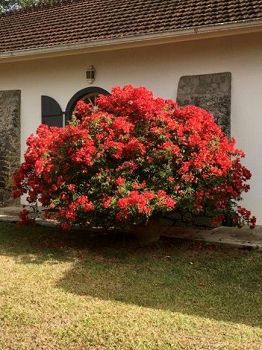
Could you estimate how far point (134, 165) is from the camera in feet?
22.0

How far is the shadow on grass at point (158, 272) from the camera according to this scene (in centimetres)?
507

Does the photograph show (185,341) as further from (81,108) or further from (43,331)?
(81,108)

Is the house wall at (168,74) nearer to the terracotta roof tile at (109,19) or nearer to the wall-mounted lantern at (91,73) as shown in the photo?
the wall-mounted lantern at (91,73)

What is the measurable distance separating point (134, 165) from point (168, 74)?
314cm

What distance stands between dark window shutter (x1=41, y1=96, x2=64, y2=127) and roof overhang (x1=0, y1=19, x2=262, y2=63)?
96 centimetres

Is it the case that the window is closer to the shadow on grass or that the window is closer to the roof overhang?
the roof overhang

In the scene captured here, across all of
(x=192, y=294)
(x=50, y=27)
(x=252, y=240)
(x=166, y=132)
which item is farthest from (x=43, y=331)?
(x=50, y=27)

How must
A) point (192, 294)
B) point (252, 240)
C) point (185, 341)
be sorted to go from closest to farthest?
1. point (185, 341)
2. point (192, 294)
3. point (252, 240)

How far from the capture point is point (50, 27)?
11664mm

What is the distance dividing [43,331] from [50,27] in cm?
889

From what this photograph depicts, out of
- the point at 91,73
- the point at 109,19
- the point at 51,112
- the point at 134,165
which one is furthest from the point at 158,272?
the point at 109,19

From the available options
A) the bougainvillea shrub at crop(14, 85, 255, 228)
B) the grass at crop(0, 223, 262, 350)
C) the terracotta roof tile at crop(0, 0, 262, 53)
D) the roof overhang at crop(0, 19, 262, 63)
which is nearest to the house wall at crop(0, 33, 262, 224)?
the roof overhang at crop(0, 19, 262, 63)

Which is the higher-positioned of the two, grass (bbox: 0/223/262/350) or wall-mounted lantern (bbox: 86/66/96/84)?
wall-mounted lantern (bbox: 86/66/96/84)

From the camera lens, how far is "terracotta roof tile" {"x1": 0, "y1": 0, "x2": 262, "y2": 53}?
850 cm
